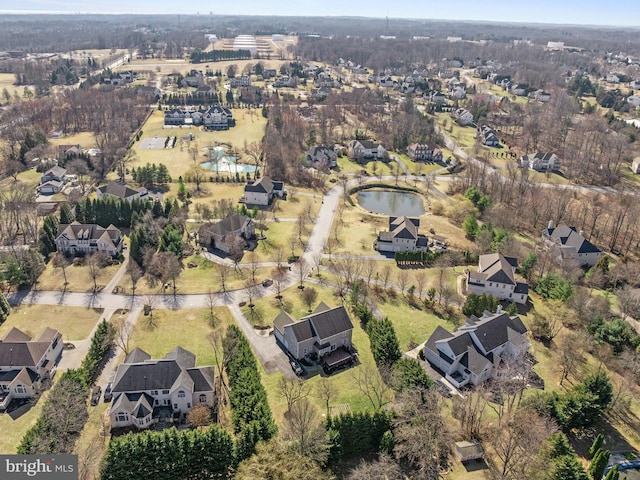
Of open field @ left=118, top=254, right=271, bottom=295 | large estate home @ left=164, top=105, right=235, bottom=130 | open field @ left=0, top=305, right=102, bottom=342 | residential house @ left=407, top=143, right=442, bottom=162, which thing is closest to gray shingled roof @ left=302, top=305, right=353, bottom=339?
open field @ left=118, top=254, right=271, bottom=295

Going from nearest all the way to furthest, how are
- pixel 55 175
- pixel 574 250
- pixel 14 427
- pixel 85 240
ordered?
pixel 14 427 → pixel 85 240 → pixel 574 250 → pixel 55 175

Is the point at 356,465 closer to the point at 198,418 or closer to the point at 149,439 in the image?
the point at 198,418

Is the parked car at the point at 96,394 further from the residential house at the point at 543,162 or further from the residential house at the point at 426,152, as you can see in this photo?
the residential house at the point at 543,162

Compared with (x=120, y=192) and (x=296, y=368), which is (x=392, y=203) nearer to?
(x=120, y=192)

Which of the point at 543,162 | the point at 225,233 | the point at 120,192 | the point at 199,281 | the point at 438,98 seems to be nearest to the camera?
the point at 199,281

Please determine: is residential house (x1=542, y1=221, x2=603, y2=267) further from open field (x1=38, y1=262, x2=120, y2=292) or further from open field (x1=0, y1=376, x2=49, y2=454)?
open field (x1=0, y1=376, x2=49, y2=454)

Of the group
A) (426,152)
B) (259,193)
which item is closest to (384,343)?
(259,193)

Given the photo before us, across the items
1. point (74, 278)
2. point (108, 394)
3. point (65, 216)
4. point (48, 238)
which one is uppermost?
point (65, 216)

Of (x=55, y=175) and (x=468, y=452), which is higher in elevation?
(x=55, y=175)
